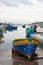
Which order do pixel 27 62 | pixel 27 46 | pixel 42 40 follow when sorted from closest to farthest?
pixel 27 62
pixel 27 46
pixel 42 40

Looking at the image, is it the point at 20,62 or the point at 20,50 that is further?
the point at 20,50

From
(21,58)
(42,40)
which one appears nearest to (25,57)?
(21,58)

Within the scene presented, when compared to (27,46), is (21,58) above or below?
below

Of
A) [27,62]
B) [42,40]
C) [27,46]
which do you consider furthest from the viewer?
[42,40]

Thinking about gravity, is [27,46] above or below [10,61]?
above

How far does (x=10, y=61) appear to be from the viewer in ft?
45.3

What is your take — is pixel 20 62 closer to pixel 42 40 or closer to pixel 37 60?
pixel 37 60

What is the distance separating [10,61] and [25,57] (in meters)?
1.66

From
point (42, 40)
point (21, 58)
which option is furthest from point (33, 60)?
point (42, 40)

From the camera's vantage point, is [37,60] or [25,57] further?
[25,57]

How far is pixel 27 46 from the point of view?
14328 mm

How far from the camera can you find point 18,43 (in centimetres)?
1491

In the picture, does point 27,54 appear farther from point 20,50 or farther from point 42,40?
point 42,40

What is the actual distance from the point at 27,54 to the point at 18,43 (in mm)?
1142
